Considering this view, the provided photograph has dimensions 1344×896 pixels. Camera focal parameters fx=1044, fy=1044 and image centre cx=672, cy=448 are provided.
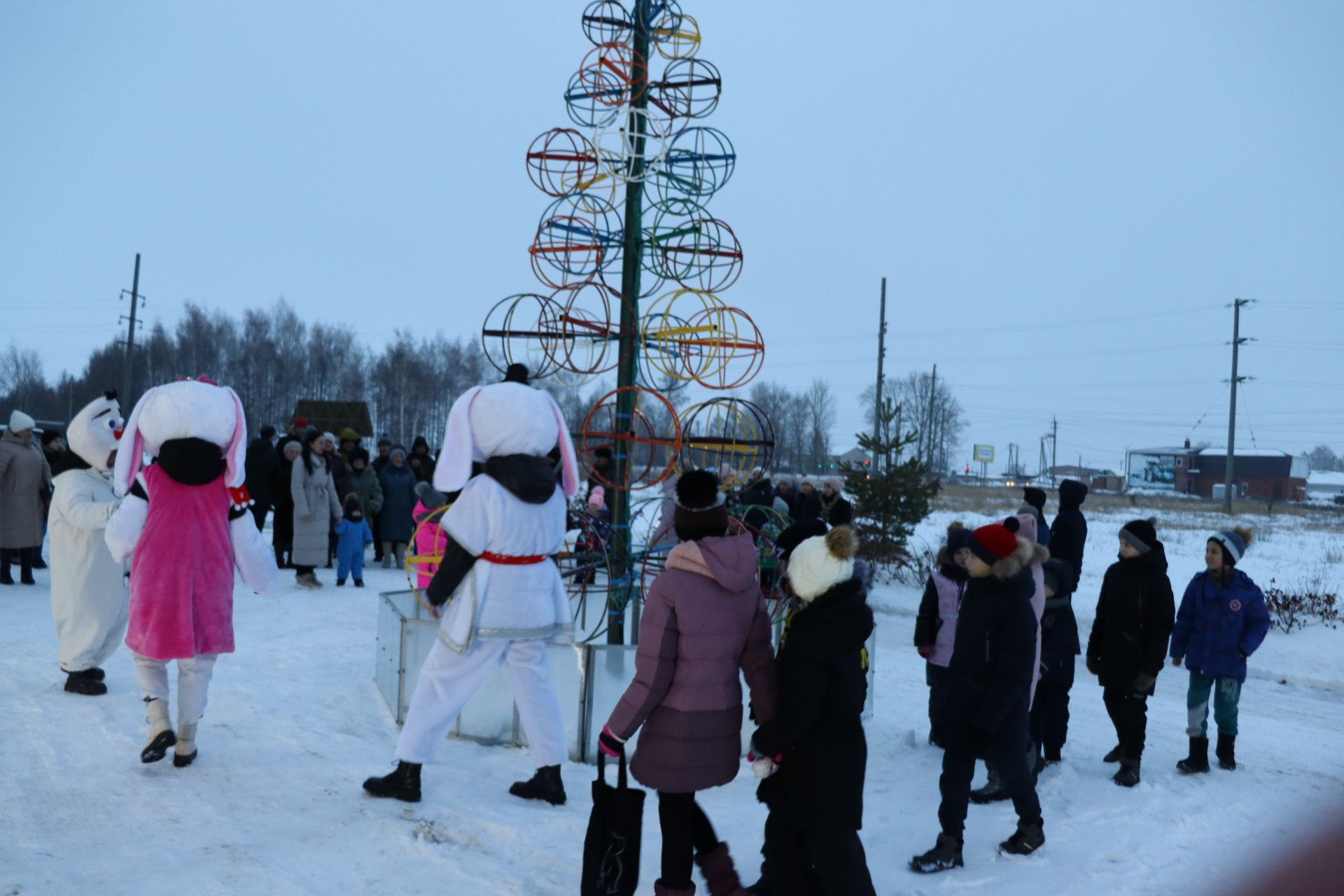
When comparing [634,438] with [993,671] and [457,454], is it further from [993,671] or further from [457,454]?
[993,671]

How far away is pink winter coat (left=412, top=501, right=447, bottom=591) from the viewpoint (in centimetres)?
698

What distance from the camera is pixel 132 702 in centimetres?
610

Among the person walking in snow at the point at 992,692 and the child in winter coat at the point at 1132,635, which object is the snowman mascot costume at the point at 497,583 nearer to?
the person walking in snow at the point at 992,692

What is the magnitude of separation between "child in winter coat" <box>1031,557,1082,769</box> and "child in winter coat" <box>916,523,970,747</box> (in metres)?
0.49

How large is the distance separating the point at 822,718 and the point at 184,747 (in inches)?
127

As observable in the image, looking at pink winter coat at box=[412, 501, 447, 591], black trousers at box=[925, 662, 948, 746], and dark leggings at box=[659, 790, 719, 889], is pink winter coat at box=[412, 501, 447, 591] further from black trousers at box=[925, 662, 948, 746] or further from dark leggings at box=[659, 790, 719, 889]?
black trousers at box=[925, 662, 948, 746]

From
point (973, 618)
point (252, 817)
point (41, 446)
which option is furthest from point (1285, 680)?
point (41, 446)

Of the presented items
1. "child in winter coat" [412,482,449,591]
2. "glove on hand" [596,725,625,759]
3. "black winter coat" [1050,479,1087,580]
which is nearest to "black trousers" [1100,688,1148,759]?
"black winter coat" [1050,479,1087,580]

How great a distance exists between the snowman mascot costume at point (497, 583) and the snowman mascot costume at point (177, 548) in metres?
1.07

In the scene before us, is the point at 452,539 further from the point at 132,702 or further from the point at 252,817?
the point at 132,702

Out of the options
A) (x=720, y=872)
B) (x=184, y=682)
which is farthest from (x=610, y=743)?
(x=184, y=682)

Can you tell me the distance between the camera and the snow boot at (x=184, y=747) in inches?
200

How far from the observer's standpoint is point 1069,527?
896 cm

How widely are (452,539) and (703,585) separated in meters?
1.57
